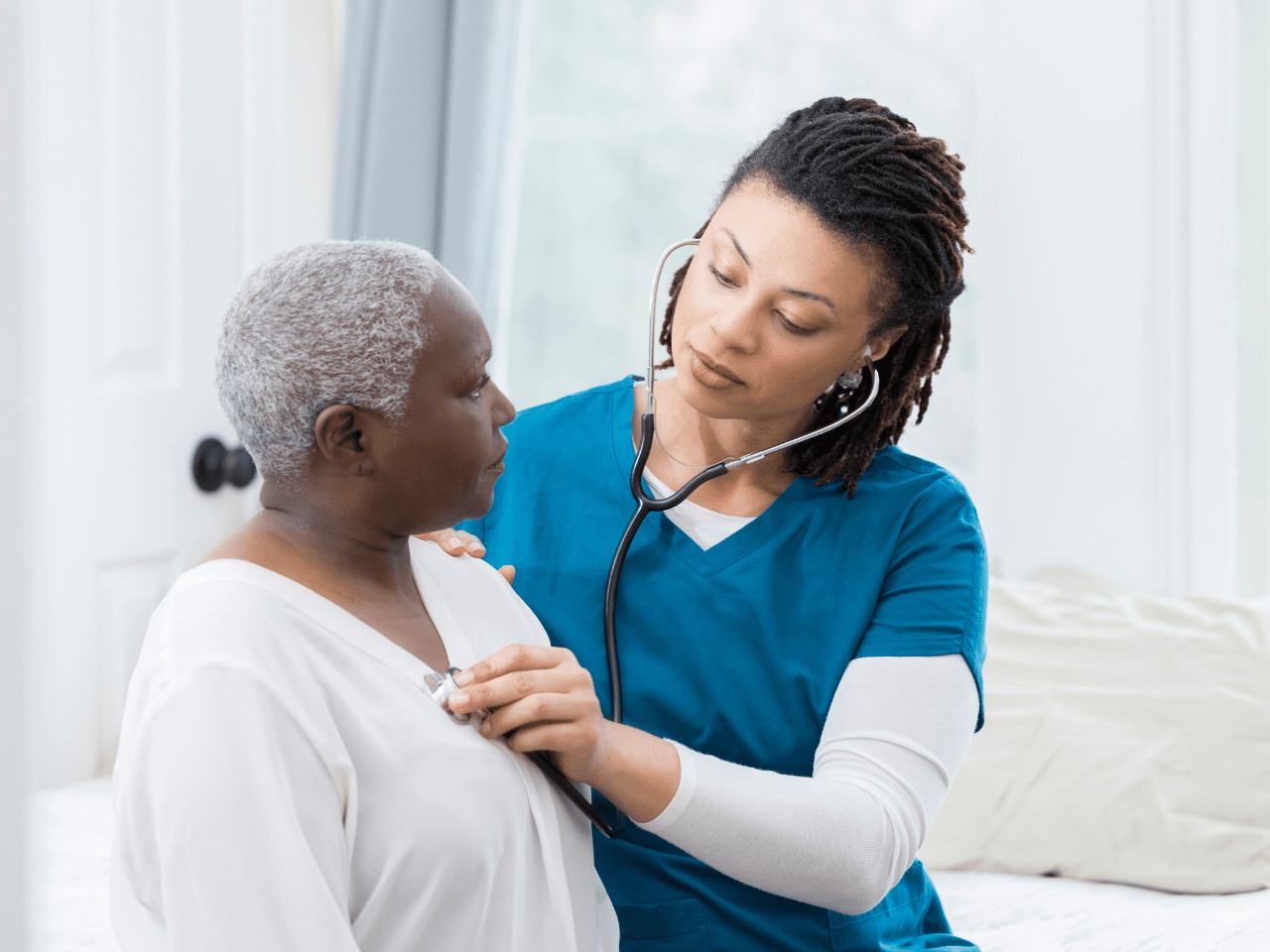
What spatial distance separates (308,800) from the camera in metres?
0.65

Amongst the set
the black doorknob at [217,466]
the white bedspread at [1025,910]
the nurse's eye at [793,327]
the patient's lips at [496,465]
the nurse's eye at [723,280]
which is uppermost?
the nurse's eye at [723,280]

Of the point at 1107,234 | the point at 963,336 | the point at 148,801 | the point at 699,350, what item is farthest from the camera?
the point at 963,336

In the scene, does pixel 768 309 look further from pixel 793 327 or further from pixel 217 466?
pixel 217 466

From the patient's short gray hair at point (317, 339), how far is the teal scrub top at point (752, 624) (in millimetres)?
434

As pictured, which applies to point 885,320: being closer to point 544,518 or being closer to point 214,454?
point 544,518

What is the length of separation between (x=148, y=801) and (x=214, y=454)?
1.65 m

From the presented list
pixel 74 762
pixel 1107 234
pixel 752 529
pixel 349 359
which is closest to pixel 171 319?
pixel 74 762

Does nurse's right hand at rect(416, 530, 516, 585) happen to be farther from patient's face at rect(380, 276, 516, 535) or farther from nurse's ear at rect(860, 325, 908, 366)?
nurse's ear at rect(860, 325, 908, 366)

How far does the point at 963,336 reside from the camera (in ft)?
8.27

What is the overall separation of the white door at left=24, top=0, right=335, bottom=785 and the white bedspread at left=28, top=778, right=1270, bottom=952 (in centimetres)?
51

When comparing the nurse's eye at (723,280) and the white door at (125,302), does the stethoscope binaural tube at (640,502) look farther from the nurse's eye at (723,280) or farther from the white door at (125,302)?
the white door at (125,302)

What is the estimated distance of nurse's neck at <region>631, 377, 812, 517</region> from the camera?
117 centimetres

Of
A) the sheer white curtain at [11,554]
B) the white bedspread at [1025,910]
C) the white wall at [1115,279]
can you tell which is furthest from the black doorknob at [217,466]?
the sheer white curtain at [11,554]

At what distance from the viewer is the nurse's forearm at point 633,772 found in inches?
32.8
